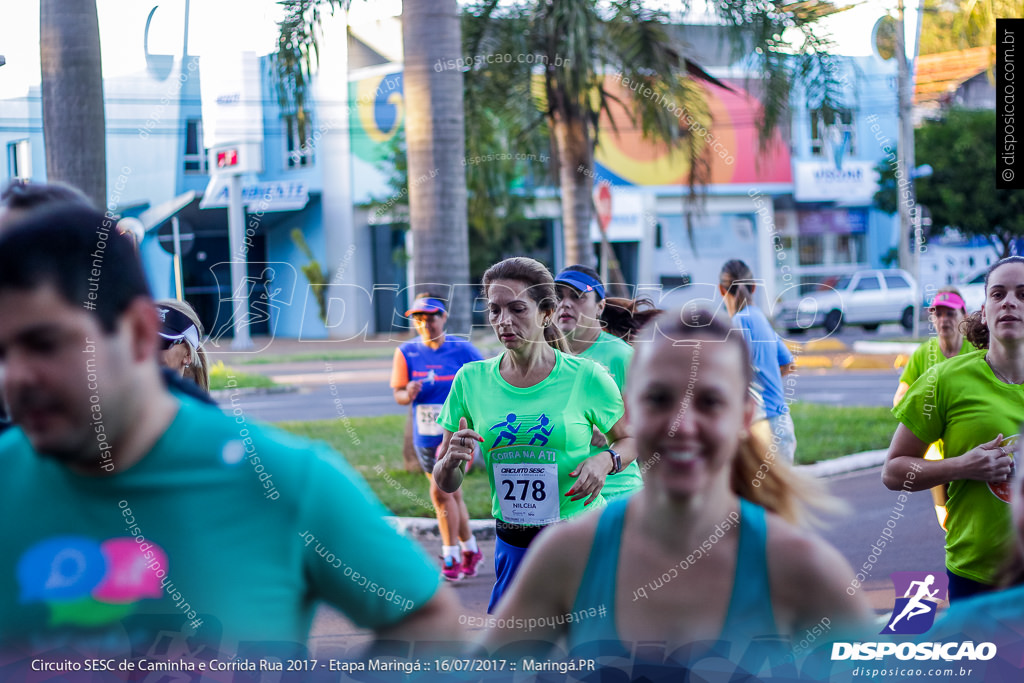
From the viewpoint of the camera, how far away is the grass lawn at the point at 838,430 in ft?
35.6

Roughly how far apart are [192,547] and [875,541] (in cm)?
666

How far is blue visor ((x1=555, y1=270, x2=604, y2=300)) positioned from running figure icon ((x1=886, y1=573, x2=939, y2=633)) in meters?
2.13

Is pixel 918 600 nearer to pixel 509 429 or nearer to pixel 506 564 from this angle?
pixel 506 564

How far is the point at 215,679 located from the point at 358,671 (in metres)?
0.25

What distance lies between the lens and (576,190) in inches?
443

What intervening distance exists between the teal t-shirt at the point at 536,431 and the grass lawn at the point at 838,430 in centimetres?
647

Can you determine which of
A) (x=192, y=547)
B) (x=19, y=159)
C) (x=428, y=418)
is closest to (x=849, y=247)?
(x=428, y=418)

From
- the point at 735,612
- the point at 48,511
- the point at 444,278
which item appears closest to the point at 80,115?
the point at 444,278

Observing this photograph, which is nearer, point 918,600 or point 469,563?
point 918,600

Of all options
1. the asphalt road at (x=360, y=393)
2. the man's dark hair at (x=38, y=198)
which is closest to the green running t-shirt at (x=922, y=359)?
the man's dark hair at (x=38, y=198)

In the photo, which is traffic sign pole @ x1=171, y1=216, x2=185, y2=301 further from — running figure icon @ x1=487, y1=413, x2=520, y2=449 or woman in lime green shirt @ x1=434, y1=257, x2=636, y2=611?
running figure icon @ x1=487, y1=413, x2=520, y2=449

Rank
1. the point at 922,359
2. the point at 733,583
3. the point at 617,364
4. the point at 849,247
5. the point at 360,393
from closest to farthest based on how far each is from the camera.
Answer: the point at 733,583, the point at 617,364, the point at 922,359, the point at 360,393, the point at 849,247

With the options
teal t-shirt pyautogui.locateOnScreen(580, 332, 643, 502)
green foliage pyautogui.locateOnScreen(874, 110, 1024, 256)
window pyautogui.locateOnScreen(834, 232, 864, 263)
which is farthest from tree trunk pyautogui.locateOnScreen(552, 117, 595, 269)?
window pyautogui.locateOnScreen(834, 232, 864, 263)

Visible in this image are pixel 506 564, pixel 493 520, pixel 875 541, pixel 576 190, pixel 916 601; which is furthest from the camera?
pixel 576 190
